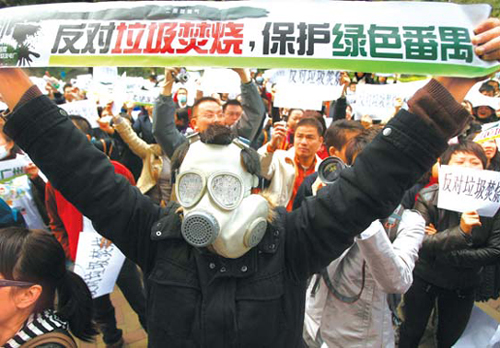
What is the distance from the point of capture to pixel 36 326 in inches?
56.4

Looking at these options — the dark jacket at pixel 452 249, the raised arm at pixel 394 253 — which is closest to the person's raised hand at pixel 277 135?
the dark jacket at pixel 452 249

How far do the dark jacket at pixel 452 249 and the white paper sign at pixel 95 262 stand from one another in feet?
7.89

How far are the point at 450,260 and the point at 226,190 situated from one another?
198 cm

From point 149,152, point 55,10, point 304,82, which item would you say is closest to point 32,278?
point 55,10

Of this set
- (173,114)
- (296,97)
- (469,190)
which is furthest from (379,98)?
(173,114)

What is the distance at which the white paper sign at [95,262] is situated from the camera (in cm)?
275

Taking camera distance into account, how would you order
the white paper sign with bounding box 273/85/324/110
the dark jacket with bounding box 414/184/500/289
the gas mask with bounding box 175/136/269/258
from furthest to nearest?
the white paper sign with bounding box 273/85/324/110, the dark jacket with bounding box 414/184/500/289, the gas mask with bounding box 175/136/269/258

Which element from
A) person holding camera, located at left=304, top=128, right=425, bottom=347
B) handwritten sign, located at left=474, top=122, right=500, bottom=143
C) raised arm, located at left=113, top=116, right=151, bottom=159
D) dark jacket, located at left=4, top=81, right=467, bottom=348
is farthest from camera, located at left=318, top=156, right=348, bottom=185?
raised arm, located at left=113, top=116, right=151, bottom=159

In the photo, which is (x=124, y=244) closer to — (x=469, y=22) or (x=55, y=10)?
(x=55, y=10)

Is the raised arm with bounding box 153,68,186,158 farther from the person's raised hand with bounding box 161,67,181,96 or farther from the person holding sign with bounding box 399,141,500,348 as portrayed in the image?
the person holding sign with bounding box 399,141,500,348

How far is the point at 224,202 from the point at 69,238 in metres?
2.27

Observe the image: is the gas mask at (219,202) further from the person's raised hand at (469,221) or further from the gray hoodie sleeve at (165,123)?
the person's raised hand at (469,221)

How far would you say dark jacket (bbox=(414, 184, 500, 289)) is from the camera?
2.45 meters

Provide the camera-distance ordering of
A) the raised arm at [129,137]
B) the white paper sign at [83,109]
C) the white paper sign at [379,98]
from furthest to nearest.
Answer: the white paper sign at [379,98] < the white paper sign at [83,109] < the raised arm at [129,137]
